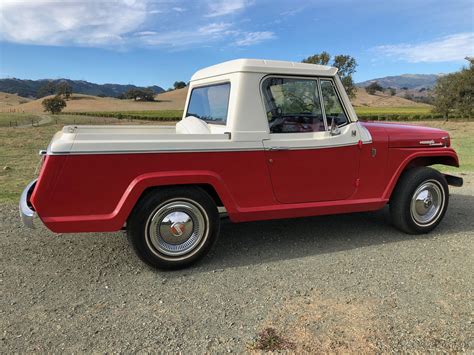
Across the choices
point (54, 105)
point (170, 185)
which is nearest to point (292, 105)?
point (170, 185)

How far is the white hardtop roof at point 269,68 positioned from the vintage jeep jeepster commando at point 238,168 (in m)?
0.01

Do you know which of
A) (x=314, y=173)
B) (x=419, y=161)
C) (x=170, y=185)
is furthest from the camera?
(x=419, y=161)

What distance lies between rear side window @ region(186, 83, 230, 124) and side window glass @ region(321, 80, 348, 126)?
3.43ft

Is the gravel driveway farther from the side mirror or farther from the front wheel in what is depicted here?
the side mirror

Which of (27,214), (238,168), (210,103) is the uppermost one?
(210,103)

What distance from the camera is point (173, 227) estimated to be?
372cm

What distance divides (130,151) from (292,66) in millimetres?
1863

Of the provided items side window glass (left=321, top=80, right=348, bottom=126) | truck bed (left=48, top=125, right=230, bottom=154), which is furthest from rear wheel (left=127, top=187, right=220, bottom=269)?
side window glass (left=321, top=80, right=348, bottom=126)

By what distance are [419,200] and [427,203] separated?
0.14 metres

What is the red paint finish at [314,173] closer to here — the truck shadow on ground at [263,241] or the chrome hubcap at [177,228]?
the truck shadow on ground at [263,241]

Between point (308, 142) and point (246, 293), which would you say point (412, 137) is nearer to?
point (308, 142)

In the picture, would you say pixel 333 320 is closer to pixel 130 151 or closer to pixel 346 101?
pixel 130 151

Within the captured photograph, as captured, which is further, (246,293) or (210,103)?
(210,103)

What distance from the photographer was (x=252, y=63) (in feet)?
13.0
